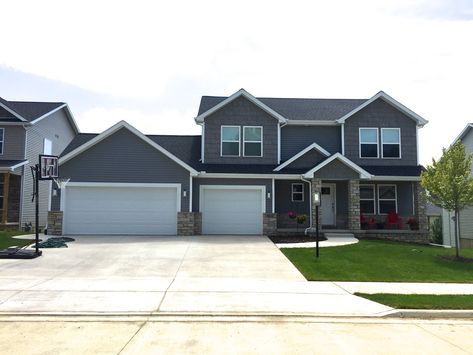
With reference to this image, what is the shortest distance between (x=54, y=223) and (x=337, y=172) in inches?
528

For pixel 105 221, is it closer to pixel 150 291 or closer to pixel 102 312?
pixel 150 291

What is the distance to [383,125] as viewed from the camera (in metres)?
23.0

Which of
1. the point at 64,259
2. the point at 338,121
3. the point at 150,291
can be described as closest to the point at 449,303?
the point at 150,291

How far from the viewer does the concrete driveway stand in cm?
815

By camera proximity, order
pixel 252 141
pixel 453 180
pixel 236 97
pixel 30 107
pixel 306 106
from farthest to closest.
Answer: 1. pixel 30 107
2. pixel 306 106
3. pixel 252 141
4. pixel 236 97
5. pixel 453 180

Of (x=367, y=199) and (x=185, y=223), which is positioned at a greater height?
(x=367, y=199)

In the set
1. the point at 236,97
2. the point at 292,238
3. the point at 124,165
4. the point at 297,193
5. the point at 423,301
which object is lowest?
the point at 423,301

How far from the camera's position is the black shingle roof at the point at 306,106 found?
77.6 ft

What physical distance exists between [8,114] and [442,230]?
2936 cm

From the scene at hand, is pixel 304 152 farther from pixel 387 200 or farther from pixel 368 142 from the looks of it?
pixel 387 200

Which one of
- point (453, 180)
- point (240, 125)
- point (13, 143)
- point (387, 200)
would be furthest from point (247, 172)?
point (13, 143)

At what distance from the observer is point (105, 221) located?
65.6ft

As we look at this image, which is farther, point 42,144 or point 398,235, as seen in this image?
point 42,144

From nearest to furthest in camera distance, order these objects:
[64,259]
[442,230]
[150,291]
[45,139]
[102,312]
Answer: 1. [102,312]
2. [150,291]
3. [64,259]
4. [45,139]
5. [442,230]
